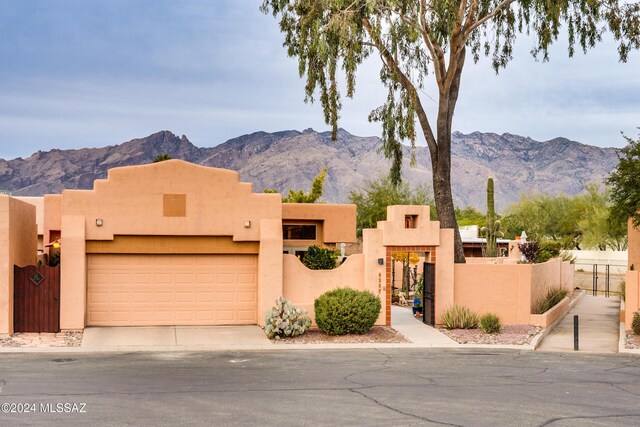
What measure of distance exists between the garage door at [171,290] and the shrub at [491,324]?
7252 mm

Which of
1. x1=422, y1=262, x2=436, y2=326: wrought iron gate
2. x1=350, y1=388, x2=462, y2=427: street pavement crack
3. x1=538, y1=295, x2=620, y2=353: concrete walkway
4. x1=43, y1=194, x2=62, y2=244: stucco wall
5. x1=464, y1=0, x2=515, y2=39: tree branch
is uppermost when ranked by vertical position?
x1=464, y1=0, x2=515, y2=39: tree branch

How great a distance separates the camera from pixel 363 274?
28734mm

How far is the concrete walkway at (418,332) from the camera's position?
85.0 feet

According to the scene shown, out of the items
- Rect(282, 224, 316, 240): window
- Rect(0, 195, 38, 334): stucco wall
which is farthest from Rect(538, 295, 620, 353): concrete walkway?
Rect(0, 195, 38, 334): stucco wall

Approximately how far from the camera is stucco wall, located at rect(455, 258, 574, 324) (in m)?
29.8

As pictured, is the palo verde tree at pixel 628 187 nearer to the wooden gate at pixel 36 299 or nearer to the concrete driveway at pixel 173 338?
the concrete driveway at pixel 173 338

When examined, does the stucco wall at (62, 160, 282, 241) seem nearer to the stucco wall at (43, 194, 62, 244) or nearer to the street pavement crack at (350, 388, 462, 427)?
the stucco wall at (43, 194, 62, 244)

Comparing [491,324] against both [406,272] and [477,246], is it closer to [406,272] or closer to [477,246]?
[406,272]

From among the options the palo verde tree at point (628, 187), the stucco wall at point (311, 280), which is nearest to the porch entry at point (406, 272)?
the stucco wall at point (311, 280)

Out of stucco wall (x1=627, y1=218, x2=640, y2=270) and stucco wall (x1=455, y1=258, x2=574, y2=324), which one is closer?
stucco wall (x1=455, y1=258, x2=574, y2=324)

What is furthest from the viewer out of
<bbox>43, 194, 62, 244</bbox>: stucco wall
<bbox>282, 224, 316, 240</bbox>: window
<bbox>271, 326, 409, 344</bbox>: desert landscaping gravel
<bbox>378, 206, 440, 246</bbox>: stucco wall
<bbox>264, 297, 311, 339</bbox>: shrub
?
<bbox>282, 224, 316, 240</bbox>: window

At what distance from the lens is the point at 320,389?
677 inches

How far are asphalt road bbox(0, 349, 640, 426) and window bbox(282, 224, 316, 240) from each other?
19.7m

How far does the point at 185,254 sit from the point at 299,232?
16.0 meters
